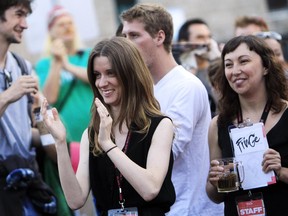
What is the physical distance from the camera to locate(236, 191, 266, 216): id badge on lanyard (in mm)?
5289

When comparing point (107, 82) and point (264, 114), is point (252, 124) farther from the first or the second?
point (107, 82)

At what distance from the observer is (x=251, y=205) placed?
5316mm

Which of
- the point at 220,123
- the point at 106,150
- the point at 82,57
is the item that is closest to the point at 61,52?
the point at 82,57

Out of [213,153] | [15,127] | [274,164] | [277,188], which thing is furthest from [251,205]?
[15,127]

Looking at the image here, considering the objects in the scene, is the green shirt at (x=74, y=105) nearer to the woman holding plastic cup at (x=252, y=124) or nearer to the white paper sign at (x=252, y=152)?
the woman holding plastic cup at (x=252, y=124)

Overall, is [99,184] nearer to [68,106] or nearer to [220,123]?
[220,123]

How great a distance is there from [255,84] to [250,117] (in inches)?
8.2

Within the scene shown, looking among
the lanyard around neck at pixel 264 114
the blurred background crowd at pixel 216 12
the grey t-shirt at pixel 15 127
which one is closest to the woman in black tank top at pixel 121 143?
the lanyard around neck at pixel 264 114

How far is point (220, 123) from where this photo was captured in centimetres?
559

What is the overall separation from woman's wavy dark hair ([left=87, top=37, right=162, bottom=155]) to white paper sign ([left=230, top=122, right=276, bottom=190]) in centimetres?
67

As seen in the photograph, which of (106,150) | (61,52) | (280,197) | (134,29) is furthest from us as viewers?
(61,52)

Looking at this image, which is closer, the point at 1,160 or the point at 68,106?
the point at 1,160

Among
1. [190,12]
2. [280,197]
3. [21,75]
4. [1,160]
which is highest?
[190,12]

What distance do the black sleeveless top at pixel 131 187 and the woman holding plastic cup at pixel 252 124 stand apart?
22.2 inches
